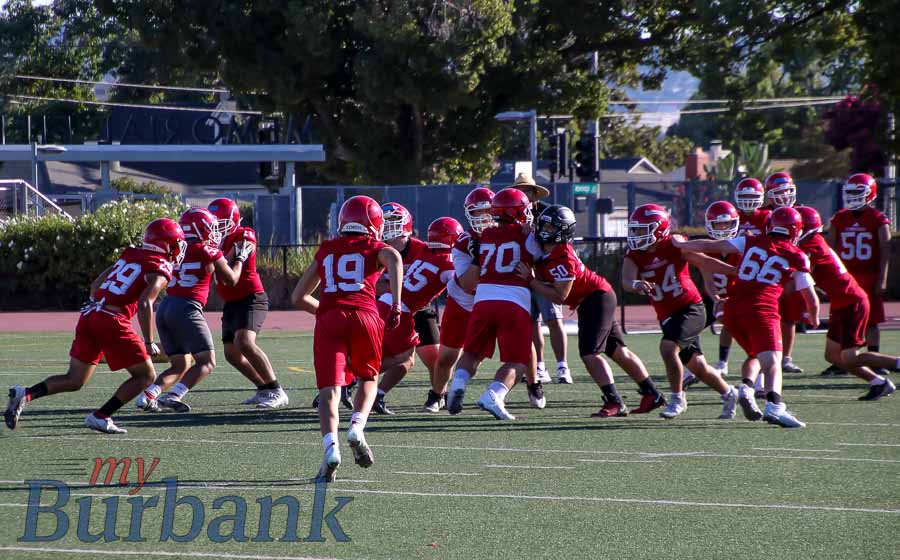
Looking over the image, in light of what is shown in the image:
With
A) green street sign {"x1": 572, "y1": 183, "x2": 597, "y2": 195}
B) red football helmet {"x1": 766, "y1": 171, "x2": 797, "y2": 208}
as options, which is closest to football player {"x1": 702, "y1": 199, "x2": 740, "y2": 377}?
red football helmet {"x1": 766, "y1": 171, "x2": 797, "y2": 208}

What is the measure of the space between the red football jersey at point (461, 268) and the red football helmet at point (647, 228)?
132cm

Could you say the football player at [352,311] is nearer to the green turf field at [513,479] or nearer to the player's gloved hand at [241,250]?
the green turf field at [513,479]

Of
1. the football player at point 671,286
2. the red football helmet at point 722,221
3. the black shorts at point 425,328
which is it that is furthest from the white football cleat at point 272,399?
the red football helmet at point 722,221

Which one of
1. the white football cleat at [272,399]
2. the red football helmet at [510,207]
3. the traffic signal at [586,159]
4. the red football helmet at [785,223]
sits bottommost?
the white football cleat at [272,399]

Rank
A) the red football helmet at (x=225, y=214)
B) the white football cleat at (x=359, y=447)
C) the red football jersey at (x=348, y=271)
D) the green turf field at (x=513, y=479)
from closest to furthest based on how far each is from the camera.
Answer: the green turf field at (x=513, y=479) → the white football cleat at (x=359, y=447) → the red football jersey at (x=348, y=271) → the red football helmet at (x=225, y=214)

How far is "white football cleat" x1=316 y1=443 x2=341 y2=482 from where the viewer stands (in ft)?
23.3

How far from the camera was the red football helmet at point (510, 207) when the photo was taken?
9469 mm

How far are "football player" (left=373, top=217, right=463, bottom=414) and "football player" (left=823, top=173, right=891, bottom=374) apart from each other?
4.67 metres

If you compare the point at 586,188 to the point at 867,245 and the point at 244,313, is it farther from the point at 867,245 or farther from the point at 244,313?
the point at 244,313

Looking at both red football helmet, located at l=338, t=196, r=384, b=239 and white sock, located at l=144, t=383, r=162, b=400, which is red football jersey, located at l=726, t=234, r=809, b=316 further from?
white sock, located at l=144, t=383, r=162, b=400

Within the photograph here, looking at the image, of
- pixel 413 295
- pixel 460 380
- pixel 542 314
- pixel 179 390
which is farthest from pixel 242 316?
pixel 542 314

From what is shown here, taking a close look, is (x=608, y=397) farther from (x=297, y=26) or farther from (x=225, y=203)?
(x=297, y=26)

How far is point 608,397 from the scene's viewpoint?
10.1 meters

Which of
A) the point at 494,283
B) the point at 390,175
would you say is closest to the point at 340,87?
the point at 390,175
